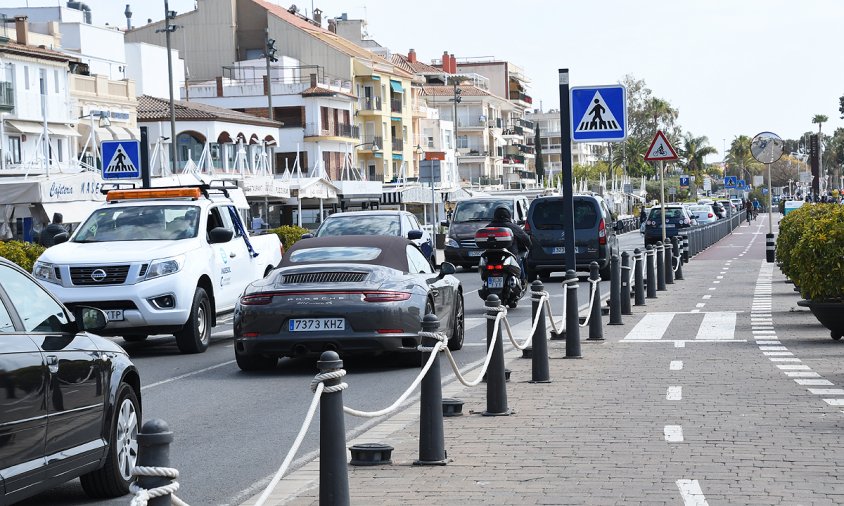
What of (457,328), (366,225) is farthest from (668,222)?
(457,328)

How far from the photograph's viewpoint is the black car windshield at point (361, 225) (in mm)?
23562

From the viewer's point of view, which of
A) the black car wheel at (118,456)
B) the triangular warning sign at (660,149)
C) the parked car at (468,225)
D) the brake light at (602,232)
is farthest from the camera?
the parked car at (468,225)

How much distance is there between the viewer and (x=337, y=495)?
637cm

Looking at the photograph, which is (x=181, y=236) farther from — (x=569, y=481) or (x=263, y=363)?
(x=569, y=481)

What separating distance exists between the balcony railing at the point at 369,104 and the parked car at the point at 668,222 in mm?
41595

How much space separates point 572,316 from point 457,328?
2178mm

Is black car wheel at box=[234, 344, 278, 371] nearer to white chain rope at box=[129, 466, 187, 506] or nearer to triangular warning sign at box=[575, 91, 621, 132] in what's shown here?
triangular warning sign at box=[575, 91, 621, 132]

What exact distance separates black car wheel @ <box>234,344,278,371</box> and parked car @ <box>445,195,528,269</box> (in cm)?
2137

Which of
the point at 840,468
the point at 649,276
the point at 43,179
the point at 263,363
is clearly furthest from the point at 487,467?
the point at 43,179

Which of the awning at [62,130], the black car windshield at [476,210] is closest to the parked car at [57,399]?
the black car windshield at [476,210]

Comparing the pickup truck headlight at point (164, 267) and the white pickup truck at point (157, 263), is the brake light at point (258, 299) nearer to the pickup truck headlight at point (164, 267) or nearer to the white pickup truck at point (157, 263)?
the white pickup truck at point (157, 263)

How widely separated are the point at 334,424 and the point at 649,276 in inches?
800

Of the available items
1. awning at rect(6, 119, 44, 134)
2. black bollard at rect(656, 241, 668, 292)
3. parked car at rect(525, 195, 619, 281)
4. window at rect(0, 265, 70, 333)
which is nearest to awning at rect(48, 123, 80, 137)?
awning at rect(6, 119, 44, 134)

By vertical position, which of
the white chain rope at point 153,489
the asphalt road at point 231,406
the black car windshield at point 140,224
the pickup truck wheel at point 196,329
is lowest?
the asphalt road at point 231,406
